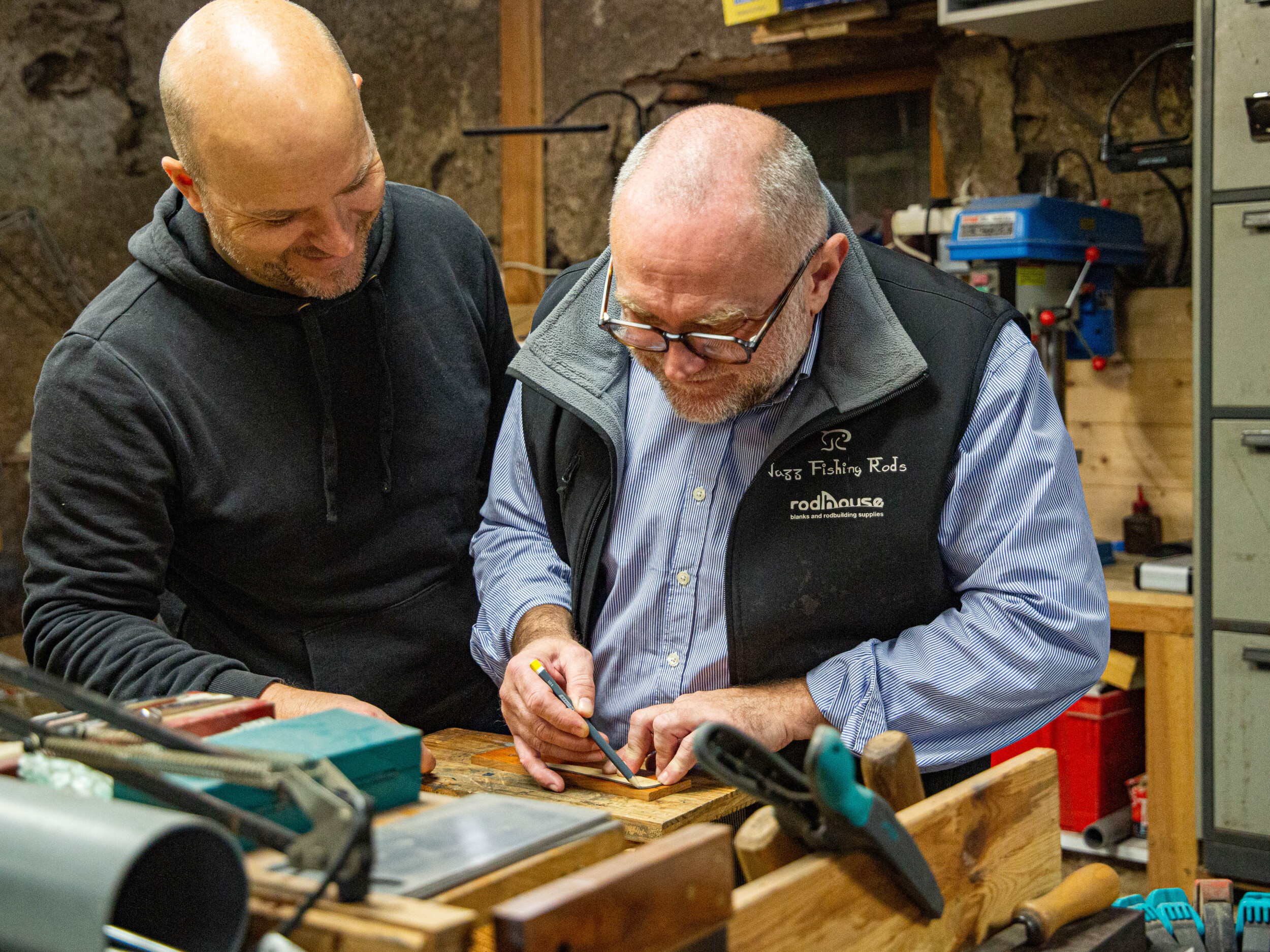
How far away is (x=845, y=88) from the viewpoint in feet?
13.4

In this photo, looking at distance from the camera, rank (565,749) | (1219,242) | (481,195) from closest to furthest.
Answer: (565,749) < (1219,242) < (481,195)

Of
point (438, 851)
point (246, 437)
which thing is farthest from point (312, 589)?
point (438, 851)

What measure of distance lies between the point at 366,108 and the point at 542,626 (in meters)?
3.72

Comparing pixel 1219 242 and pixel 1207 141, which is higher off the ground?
pixel 1207 141

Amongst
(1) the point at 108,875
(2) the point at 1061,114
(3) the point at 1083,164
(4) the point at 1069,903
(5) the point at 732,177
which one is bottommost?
(4) the point at 1069,903

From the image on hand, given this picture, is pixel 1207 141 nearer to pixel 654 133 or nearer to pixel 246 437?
pixel 654 133

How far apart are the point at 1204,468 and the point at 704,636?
5.89 ft

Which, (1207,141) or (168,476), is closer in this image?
(168,476)

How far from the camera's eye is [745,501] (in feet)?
5.12

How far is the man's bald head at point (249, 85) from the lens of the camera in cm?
156

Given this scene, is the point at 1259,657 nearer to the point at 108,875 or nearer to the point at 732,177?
the point at 732,177

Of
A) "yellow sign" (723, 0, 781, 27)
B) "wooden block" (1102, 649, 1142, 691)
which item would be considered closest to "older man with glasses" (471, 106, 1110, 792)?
"wooden block" (1102, 649, 1142, 691)

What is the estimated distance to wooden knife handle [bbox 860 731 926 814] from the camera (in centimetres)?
110

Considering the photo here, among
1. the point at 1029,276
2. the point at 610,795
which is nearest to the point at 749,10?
the point at 1029,276
